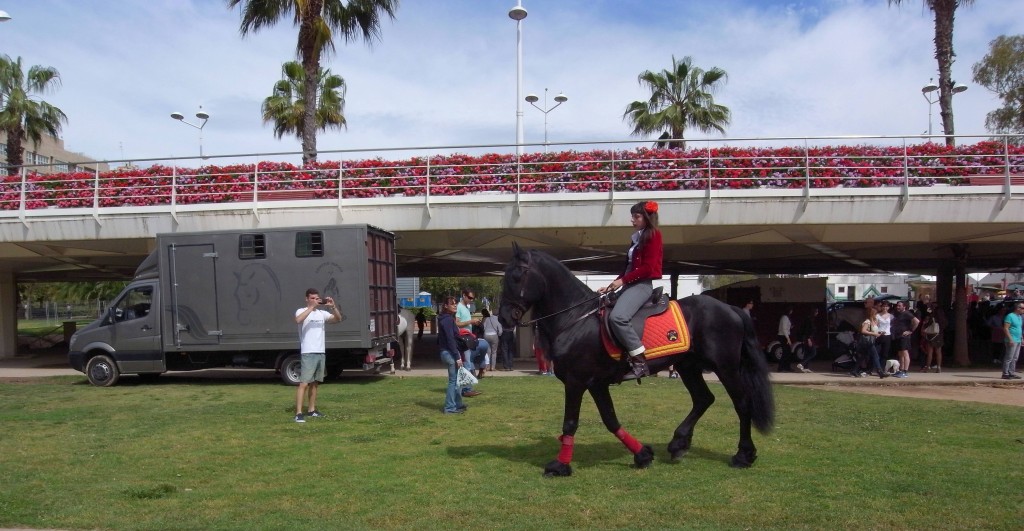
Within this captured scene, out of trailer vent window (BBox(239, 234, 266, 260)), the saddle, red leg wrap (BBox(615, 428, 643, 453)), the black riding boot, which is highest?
trailer vent window (BBox(239, 234, 266, 260))

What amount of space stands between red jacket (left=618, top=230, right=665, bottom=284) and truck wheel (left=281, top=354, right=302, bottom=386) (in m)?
9.73

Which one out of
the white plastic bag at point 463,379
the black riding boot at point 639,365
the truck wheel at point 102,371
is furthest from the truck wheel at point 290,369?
the black riding boot at point 639,365

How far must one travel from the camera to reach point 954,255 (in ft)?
62.1

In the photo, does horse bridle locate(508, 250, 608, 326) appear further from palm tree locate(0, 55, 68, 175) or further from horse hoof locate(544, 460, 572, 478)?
palm tree locate(0, 55, 68, 175)

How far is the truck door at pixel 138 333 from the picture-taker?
14.5 meters

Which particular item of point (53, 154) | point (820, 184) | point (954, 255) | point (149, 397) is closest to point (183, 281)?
point (149, 397)

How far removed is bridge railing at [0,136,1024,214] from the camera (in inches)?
614

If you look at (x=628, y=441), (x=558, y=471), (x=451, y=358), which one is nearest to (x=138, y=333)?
(x=451, y=358)

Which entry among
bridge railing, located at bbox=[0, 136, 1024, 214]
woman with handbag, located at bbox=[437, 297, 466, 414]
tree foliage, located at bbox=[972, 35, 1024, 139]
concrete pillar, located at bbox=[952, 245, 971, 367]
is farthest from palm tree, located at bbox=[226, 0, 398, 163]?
tree foliage, located at bbox=[972, 35, 1024, 139]

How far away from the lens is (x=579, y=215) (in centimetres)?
1588

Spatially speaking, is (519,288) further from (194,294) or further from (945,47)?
(945,47)

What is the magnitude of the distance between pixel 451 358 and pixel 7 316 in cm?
2015

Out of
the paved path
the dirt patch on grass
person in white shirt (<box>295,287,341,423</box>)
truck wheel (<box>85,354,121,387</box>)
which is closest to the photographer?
person in white shirt (<box>295,287,341,423</box>)

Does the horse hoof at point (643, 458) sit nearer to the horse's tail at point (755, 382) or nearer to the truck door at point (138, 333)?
the horse's tail at point (755, 382)
